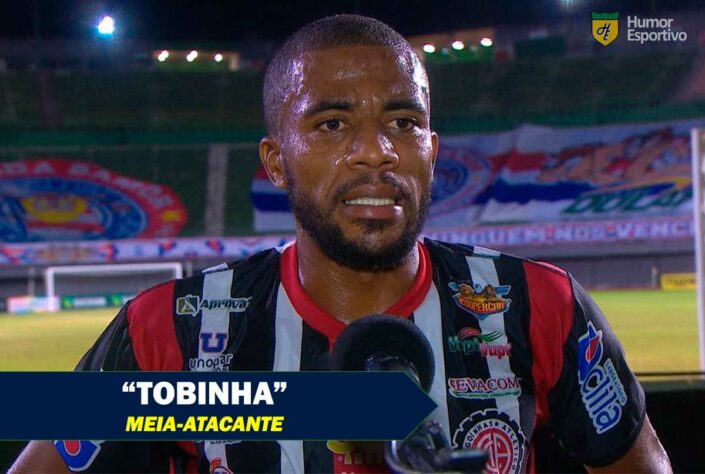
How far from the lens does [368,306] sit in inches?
46.2

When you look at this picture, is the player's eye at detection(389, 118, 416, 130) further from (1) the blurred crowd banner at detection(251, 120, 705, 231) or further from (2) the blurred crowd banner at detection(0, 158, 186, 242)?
(2) the blurred crowd banner at detection(0, 158, 186, 242)

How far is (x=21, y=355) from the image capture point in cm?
652

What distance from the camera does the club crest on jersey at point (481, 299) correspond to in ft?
3.92

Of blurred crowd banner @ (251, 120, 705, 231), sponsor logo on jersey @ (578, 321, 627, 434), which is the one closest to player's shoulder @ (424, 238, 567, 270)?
sponsor logo on jersey @ (578, 321, 627, 434)

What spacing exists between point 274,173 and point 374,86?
236mm

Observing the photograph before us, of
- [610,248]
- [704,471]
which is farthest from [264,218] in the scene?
[704,471]

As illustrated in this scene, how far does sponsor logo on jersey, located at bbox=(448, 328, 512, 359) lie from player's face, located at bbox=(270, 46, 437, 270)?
17 cm

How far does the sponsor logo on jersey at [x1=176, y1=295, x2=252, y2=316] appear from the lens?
3.96ft

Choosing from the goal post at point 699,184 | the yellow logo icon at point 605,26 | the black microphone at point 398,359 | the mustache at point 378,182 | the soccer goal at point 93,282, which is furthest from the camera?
the soccer goal at point 93,282

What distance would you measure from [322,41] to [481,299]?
1.54ft

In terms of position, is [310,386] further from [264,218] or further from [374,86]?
[264,218]

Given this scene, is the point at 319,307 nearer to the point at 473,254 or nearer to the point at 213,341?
the point at 213,341

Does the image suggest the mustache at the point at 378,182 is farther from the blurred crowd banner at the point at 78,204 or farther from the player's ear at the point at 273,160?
the blurred crowd banner at the point at 78,204

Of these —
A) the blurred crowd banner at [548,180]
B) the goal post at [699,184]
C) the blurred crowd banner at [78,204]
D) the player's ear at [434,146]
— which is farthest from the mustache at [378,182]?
the blurred crowd banner at [78,204]
